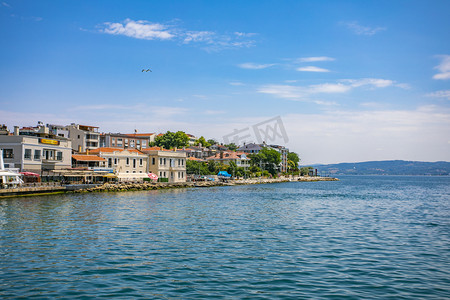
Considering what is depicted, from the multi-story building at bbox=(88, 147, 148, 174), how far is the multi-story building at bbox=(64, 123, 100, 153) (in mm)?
20398

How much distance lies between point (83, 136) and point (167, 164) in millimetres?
27370

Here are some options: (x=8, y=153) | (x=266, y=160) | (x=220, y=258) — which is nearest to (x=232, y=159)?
(x=266, y=160)

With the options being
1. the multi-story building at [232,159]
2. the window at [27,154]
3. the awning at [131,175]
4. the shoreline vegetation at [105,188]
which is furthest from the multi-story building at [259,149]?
the window at [27,154]

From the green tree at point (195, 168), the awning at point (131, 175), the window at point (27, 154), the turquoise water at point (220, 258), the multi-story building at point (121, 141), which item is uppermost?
the multi-story building at point (121, 141)

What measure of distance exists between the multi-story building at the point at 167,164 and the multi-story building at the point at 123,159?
2.08 metres

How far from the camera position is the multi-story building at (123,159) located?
74.7m

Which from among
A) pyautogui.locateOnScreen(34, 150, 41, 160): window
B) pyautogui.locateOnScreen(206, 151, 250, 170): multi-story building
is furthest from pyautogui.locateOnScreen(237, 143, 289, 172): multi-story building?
pyautogui.locateOnScreen(34, 150, 41, 160): window

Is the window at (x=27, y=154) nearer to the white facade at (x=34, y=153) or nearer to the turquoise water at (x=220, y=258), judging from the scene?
the white facade at (x=34, y=153)

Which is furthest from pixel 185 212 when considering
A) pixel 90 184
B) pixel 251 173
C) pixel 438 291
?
pixel 251 173

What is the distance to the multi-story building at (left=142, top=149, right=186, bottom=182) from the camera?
82.4 meters

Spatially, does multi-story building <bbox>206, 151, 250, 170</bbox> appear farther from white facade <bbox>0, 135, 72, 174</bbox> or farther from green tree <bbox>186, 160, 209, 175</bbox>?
white facade <bbox>0, 135, 72, 174</bbox>

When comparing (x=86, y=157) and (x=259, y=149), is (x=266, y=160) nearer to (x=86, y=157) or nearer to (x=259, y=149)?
(x=259, y=149)

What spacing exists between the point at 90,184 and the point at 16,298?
177 ft

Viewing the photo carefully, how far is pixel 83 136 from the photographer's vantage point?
96938 mm
